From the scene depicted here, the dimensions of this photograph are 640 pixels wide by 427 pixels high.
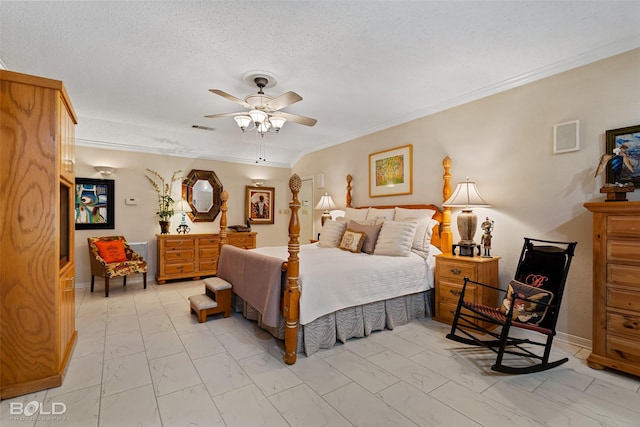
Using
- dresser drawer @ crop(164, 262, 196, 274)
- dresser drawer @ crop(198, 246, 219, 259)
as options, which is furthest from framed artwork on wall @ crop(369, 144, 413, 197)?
dresser drawer @ crop(164, 262, 196, 274)

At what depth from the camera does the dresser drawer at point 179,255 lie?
5121mm

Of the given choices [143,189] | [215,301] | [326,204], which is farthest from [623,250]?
[143,189]

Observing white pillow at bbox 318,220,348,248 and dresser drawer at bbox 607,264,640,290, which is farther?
white pillow at bbox 318,220,348,248

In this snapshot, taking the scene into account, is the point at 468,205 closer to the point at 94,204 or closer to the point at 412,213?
the point at 412,213

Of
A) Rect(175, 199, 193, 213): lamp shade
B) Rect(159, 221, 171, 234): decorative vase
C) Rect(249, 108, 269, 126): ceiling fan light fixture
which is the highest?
Rect(249, 108, 269, 126): ceiling fan light fixture

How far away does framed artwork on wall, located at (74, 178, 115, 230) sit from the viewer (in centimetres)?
479

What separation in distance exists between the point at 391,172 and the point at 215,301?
296cm

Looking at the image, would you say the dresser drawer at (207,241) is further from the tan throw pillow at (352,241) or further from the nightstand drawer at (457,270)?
the nightstand drawer at (457,270)

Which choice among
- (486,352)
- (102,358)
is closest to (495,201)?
(486,352)

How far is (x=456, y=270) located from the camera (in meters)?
3.13

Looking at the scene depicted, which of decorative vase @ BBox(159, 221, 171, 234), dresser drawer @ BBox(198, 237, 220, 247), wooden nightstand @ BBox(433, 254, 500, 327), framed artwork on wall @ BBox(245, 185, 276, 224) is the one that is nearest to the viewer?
wooden nightstand @ BBox(433, 254, 500, 327)

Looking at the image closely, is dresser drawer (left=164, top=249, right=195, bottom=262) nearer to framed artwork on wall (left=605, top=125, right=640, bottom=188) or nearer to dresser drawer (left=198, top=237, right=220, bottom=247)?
dresser drawer (left=198, top=237, right=220, bottom=247)

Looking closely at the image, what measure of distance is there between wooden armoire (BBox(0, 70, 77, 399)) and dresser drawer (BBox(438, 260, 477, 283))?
10.9 feet

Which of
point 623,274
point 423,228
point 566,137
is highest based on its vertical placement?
point 566,137
